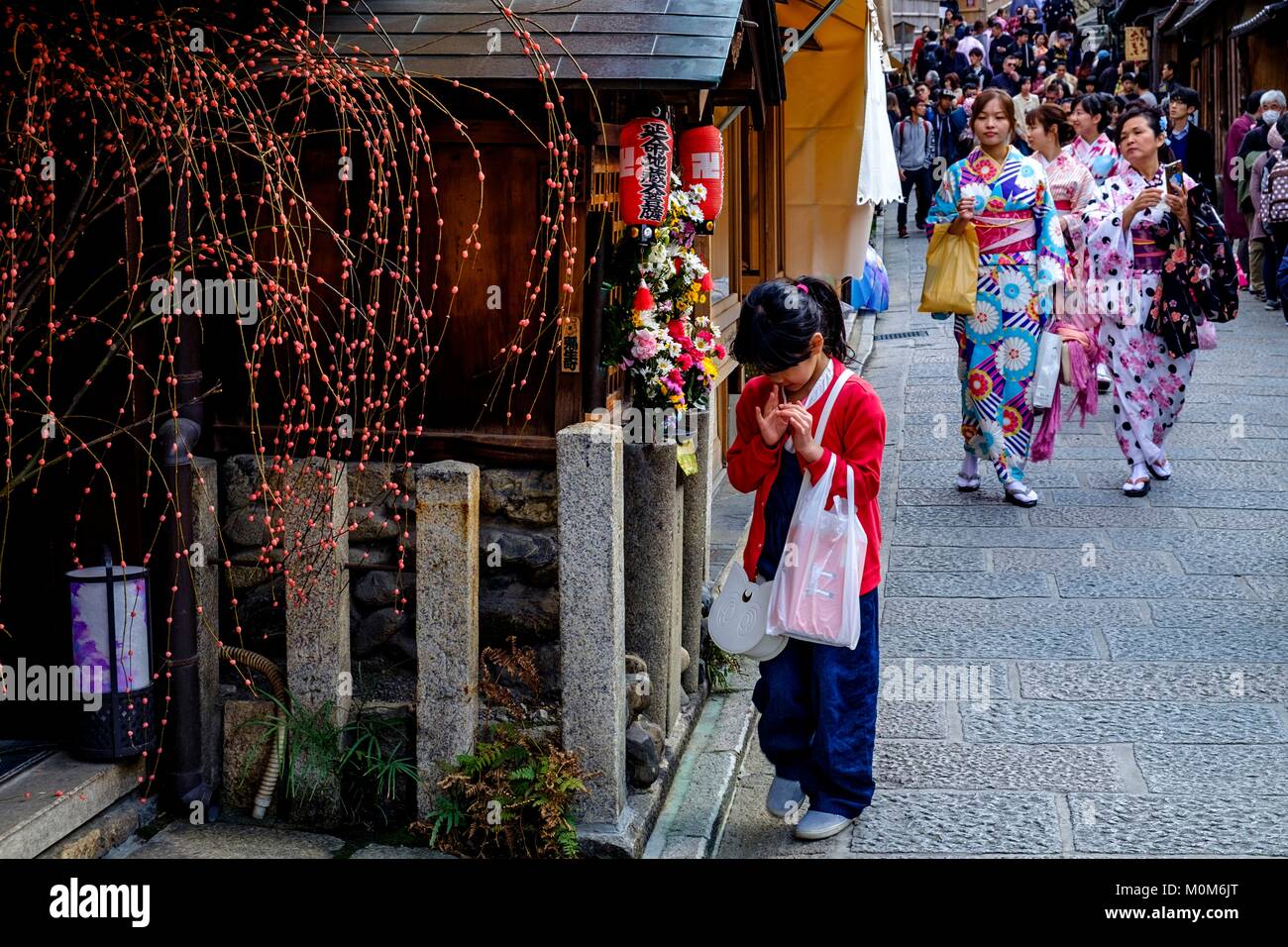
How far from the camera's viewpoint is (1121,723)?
6.25 metres

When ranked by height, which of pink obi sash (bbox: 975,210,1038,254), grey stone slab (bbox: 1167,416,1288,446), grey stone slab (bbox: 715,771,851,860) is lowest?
grey stone slab (bbox: 715,771,851,860)

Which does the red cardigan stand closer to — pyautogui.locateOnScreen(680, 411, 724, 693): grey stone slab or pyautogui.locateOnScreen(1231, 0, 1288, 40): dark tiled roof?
pyautogui.locateOnScreen(680, 411, 724, 693): grey stone slab

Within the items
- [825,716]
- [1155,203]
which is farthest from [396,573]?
[1155,203]

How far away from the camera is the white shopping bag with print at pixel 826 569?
501 centimetres

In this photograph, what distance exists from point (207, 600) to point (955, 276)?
17.9 ft

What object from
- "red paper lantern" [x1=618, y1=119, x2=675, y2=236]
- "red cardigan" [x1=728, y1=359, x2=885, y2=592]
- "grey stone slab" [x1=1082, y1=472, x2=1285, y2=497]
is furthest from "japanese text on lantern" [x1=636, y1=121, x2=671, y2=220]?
"grey stone slab" [x1=1082, y1=472, x2=1285, y2=497]

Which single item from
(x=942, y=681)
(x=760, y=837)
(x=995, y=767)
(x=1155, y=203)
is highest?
(x=1155, y=203)

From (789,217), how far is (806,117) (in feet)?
2.56

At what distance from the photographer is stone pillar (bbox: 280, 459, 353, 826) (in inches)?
209

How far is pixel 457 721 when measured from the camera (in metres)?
→ 5.20

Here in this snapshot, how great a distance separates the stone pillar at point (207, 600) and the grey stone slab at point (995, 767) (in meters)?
2.46

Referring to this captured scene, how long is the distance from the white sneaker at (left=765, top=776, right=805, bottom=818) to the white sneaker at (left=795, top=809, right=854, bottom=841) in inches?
4.7

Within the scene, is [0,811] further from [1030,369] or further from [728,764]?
[1030,369]

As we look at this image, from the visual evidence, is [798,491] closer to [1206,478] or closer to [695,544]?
[695,544]
